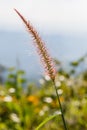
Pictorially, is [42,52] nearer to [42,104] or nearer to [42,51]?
[42,51]

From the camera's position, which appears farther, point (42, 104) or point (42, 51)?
point (42, 104)

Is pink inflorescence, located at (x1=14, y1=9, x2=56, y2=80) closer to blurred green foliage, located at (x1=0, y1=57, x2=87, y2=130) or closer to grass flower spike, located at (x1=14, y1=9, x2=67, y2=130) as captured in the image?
grass flower spike, located at (x1=14, y1=9, x2=67, y2=130)

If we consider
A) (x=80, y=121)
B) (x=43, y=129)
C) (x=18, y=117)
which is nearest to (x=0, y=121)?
(x=18, y=117)

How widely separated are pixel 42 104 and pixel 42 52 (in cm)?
439

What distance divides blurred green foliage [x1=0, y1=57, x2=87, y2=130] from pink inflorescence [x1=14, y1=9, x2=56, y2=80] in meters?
2.82

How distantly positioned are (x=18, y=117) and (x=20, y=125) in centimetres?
24

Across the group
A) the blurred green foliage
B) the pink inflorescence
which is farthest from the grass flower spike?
the blurred green foliage

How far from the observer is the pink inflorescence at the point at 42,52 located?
6.48 feet

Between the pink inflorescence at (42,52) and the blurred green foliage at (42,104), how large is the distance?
2818 millimetres

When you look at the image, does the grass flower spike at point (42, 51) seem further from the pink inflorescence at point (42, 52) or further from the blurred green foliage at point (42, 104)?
the blurred green foliage at point (42, 104)

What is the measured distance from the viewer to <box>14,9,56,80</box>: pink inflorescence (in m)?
1.98

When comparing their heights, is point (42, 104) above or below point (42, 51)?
below

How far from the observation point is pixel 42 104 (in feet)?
20.9

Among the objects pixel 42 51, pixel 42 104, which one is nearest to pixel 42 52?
pixel 42 51
